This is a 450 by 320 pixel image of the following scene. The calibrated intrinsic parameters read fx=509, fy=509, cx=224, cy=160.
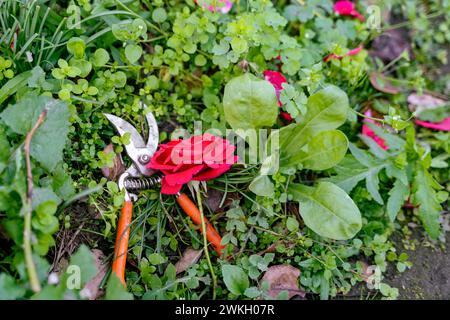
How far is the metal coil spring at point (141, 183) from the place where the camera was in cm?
138

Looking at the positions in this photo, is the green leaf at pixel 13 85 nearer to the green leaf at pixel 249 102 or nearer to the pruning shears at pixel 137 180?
the pruning shears at pixel 137 180

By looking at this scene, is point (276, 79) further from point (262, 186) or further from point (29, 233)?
point (29, 233)

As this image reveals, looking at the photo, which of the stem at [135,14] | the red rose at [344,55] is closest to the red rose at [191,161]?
the stem at [135,14]

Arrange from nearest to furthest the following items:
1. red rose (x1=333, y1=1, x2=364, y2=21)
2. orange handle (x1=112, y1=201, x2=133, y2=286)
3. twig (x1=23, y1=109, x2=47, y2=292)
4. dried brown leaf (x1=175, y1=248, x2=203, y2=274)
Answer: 1. twig (x1=23, y1=109, x2=47, y2=292)
2. orange handle (x1=112, y1=201, x2=133, y2=286)
3. dried brown leaf (x1=175, y1=248, x2=203, y2=274)
4. red rose (x1=333, y1=1, x2=364, y2=21)

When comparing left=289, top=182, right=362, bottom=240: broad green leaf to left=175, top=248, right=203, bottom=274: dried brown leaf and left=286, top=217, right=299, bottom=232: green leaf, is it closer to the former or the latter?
left=286, top=217, right=299, bottom=232: green leaf

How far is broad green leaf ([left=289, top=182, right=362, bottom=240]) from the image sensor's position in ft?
4.39

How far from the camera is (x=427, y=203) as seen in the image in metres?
1.51

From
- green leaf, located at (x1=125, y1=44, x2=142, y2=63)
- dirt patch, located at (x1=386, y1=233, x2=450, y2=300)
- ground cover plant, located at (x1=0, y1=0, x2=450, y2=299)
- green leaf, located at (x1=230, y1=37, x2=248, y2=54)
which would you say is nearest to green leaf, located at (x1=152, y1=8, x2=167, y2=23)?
ground cover plant, located at (x1=0, y1=0, x2=450, y2=299)

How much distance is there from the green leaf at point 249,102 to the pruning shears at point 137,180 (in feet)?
0.78

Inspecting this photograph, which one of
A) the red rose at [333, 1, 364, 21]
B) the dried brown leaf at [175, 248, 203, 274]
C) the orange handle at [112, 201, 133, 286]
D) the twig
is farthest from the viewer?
the red rose at [333, 1, 364, 21]

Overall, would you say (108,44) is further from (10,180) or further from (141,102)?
(10,180)
